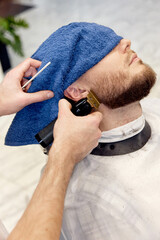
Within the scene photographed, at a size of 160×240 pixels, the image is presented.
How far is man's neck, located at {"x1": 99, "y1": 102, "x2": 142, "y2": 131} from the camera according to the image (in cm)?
131

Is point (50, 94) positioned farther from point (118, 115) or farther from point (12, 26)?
point (12, 26)

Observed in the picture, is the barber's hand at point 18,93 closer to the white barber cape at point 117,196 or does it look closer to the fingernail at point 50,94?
the fingernail at point 50,94

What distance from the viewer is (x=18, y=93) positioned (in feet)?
4.17

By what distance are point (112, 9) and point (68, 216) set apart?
334cm

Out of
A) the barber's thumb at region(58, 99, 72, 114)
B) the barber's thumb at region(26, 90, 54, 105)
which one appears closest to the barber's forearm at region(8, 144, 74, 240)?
the barber's thumb at region(58, 99, 72, 114)

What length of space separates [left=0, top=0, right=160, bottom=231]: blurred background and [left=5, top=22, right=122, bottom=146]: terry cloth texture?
1.89ft

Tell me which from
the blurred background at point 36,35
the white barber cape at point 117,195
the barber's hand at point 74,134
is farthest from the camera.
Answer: the blurred background at point 36,35

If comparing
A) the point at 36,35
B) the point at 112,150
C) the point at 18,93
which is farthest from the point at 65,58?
the point at 36,35

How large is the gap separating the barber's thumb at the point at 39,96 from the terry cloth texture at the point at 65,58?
0.03m

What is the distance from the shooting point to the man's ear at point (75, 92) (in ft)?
4.25

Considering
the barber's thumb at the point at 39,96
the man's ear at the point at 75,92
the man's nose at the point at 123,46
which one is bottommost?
the man's ear at the point at 75,92

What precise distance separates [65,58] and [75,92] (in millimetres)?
182

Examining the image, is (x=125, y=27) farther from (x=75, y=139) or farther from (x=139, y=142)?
(x=75, y=139)

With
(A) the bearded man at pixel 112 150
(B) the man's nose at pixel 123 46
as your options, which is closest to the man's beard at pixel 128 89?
(A) the bearded man at pixel 112 150
